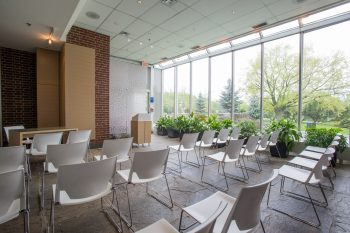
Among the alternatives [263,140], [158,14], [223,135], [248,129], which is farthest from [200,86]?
[263,140]

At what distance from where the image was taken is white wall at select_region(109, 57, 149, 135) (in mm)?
8484

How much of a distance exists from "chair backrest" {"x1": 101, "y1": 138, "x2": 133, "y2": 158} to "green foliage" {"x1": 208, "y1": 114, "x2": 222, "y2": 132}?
427 centimetres

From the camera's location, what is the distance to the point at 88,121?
5352 millimetres

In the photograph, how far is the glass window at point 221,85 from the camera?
7266 millimetres

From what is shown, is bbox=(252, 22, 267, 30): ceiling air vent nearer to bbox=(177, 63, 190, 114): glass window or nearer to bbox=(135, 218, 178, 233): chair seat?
bbox=(177, 63, 190, 114): glass window

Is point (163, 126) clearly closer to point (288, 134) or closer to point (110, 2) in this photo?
point (288, 134)

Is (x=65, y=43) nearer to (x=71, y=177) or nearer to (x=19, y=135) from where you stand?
(x=19, y=135)

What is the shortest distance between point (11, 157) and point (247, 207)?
2619mm

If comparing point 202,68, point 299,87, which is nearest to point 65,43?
point 202,68

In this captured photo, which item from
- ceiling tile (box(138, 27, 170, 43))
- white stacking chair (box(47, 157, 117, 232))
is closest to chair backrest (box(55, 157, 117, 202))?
white stacking chair (box(47, 157, 117, 232))

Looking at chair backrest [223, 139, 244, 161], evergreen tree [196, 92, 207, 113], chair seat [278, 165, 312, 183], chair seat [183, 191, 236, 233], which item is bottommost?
chair seat [278, 165, 312, 183]

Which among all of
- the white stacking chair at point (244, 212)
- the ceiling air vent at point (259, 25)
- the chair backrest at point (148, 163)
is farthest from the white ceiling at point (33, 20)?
the ceiling air vent at point (259, 25)

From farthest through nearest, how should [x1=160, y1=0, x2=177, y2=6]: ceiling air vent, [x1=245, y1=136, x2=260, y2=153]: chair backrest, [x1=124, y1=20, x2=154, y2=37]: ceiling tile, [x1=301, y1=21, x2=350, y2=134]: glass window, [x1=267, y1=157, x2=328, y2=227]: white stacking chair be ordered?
[x1=124, y1=20, x2=154, y2=37]: ceiling tile < [x1=301, y1=21, x2=350, y2=134]: glass window < [x1=160, y1=0, x2=177, y2=6]: ceiling air vent < [x1=245, y1=136, x2=260, y2=153]: chair backrest < [x1=267, y1=157, x2=328, y2=227]: white stacking chair

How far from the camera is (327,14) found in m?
4.84
